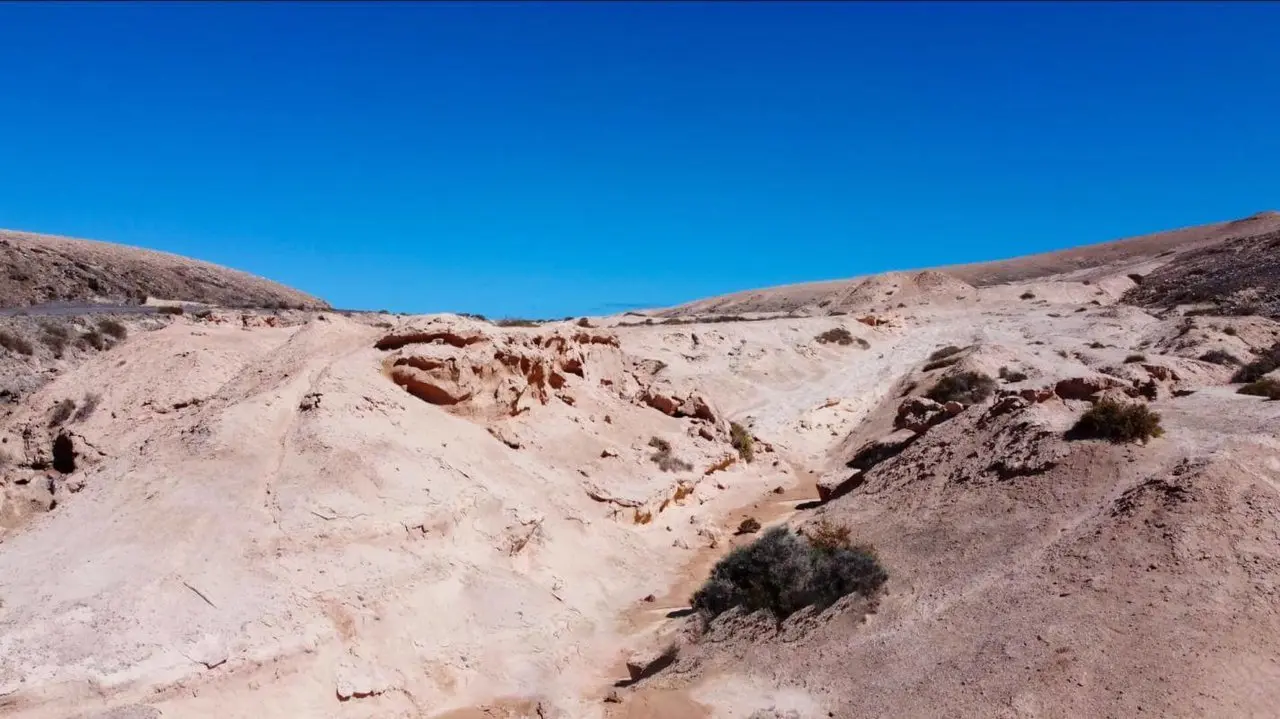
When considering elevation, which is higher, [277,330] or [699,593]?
[277,330]

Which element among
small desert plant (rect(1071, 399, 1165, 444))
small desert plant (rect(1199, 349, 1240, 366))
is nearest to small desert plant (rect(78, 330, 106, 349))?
small desert plant (rect(1071, 399, 1165, 444))

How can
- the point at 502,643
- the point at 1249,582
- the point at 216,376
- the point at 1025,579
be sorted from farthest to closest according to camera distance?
the point at 216,376 → the point at 502,643 → the point at 1025,579 → the point at 1249,582

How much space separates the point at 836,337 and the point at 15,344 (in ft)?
86.4

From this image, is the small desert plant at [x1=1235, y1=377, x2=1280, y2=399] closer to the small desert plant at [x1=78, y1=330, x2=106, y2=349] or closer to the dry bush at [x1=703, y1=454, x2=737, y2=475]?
the dry bush at [x1=703, y1=454, x2=737, y2=475]

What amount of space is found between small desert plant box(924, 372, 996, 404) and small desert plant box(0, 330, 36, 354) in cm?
2035

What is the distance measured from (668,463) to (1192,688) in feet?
32.6

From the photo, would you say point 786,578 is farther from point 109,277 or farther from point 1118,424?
point 109,277

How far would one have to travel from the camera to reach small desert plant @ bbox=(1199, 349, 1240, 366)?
19922mm

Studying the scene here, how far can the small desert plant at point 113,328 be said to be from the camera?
62.0 ft

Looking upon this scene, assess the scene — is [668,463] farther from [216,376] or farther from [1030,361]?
[1030,361]

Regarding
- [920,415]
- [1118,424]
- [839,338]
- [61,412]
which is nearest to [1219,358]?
[920,415]

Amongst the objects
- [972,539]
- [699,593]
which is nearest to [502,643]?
[699,593]

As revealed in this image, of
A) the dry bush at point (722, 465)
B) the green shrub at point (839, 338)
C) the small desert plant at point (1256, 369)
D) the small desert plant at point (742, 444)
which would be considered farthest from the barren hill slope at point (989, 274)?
→ the dry bush at point (722, 465)

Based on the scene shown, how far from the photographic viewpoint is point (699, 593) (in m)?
9.20
